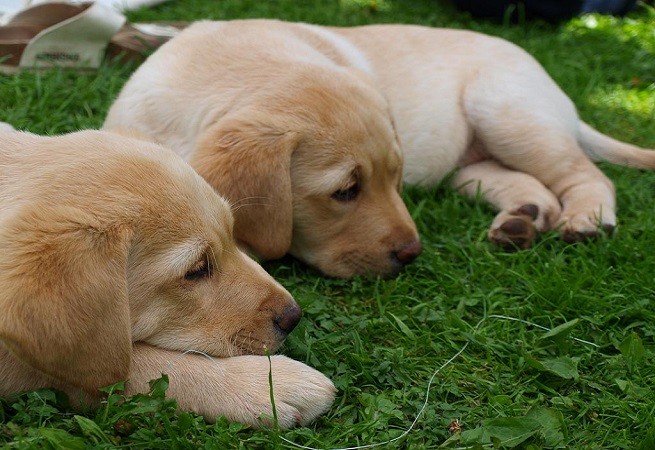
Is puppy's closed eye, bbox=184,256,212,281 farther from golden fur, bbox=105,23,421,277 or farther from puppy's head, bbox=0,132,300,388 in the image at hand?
golden fur, bbox=105,23,421,277

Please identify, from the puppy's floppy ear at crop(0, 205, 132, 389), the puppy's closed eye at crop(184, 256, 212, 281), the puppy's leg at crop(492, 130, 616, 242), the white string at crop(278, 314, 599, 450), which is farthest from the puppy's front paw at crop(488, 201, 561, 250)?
the puppy's floppy ear at crop(0, 205, 132, 389)

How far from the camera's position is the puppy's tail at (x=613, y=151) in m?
5.89

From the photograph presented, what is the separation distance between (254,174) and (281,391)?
123cm

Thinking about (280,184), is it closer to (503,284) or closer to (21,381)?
(503,284)

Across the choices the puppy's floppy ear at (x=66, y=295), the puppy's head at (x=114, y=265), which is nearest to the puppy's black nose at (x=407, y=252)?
the puppy's head at (x=114, y=265)

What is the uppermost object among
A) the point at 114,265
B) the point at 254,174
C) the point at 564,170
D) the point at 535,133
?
the point at 114,265

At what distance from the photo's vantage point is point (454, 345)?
3828mm

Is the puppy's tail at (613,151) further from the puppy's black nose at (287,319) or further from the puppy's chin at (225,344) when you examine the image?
the puppy's chin at (225,344)

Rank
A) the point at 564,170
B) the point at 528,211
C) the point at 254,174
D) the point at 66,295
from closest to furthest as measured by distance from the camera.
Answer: the point at 66,295, the point at 254,174, the point at 528,211, the point at 564,170

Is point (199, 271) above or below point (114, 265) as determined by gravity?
below

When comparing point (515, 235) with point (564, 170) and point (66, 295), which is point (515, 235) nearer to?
point (564, 170)

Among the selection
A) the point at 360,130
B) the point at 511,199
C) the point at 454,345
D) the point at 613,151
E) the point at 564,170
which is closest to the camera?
the point at 454,345

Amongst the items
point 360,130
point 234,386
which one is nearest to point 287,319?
point 234,386

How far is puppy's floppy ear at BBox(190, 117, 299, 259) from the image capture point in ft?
13.4
